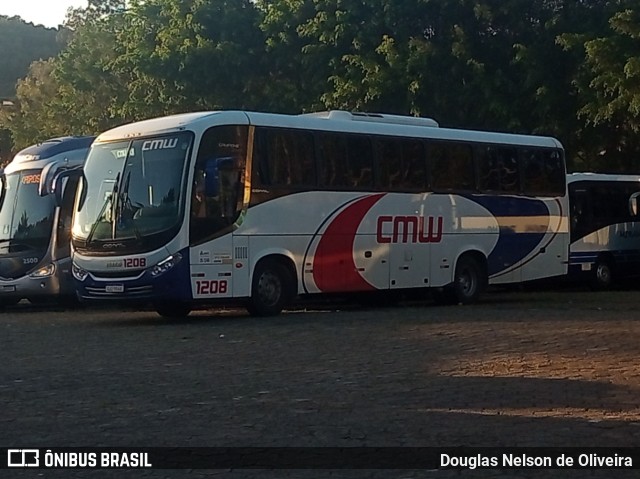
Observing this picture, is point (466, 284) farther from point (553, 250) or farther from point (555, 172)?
point (555, 172)

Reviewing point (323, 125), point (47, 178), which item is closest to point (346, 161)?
point (323, 125)

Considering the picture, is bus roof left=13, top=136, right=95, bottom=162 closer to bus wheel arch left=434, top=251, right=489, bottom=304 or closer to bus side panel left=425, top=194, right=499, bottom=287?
bus side panel left=425, top=194, right=499, bottom=287

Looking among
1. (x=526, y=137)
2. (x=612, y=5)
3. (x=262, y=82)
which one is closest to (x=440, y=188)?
(x=526, y=137)

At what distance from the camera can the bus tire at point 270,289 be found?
19.4 m

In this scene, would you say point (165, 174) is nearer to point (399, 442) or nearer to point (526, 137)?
Answer: point (526, 137)

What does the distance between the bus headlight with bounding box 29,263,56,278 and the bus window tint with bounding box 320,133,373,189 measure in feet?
18.6

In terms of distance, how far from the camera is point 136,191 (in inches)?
729

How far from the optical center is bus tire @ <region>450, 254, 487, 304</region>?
23109 mm

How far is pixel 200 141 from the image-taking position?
18.4m

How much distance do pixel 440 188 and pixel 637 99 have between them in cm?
692

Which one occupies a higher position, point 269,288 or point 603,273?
point 269,288

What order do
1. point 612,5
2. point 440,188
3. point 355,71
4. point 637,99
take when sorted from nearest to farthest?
1. point 440,188
2. point 637,99
3. point 612,5
4. point 355,71

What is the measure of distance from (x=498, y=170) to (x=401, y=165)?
2806mm

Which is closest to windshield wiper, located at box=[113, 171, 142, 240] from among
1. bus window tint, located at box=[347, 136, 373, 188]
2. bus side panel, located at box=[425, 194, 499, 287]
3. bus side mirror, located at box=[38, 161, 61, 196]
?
bus side mirror, located at box=[38, 161, 61, 196]
